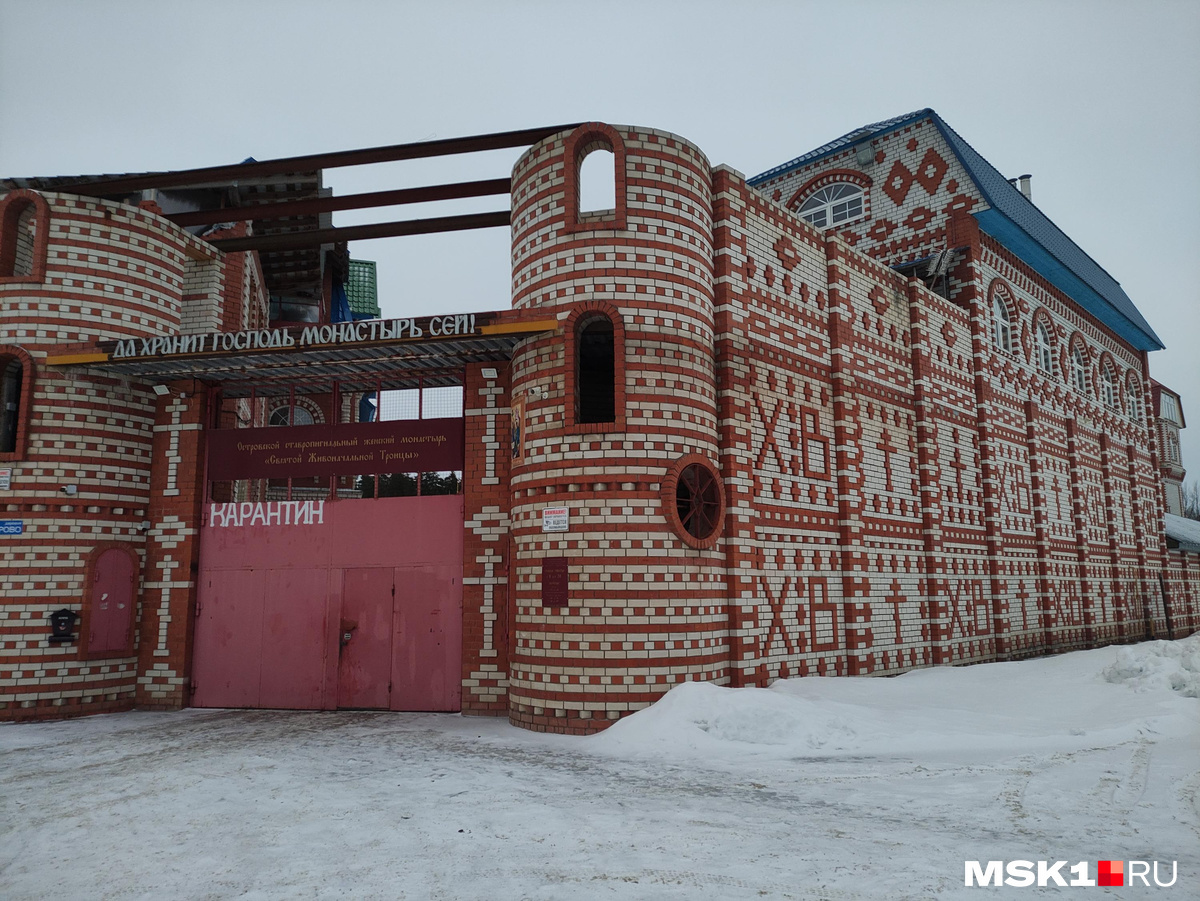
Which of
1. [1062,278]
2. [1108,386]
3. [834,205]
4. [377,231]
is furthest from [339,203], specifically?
[1108,386]

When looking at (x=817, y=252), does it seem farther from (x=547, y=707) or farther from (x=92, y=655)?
(x=92, y=655)

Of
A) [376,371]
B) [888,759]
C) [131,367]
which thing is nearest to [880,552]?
[888,759]

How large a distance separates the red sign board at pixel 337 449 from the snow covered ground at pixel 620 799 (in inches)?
145

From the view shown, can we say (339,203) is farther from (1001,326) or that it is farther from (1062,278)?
(1062,278)

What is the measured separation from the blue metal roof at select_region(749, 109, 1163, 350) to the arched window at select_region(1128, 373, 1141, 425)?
9.07 ft

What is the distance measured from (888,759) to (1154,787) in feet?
7.77

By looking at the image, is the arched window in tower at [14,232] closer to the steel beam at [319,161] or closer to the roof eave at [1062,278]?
the steel beam at [319,161]

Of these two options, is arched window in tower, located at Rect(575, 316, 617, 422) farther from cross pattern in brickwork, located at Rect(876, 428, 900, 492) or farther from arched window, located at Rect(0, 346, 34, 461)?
arched window, located at Rect(0, 346, 34, 461)

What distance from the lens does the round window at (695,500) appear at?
1051 centimetres

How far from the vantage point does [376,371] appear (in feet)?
40.2

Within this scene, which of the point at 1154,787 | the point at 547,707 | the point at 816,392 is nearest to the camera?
the point at 1154,787

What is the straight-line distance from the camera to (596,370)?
42.8 ft

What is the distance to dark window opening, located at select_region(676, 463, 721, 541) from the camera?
1088 cm

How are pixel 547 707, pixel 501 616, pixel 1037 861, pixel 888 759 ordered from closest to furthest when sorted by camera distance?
pixel 1037 861 < pixel 888 759 < pixel 547 707 < pixel 501 616
